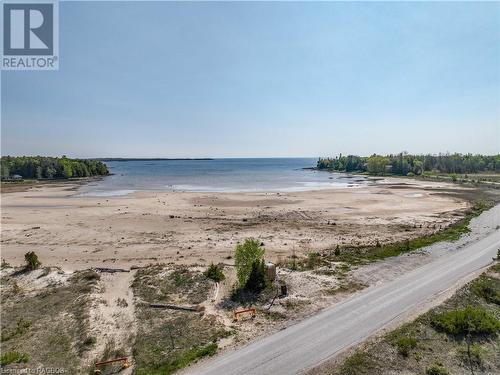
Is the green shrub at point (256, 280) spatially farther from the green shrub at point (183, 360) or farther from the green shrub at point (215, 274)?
the green shrub at point (183, 360)

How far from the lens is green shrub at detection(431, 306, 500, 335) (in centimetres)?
1725

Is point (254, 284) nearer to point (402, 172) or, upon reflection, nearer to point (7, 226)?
point (7, 226)

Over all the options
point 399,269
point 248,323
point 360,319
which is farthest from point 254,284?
point 399,269

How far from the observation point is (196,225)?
45.8 metres

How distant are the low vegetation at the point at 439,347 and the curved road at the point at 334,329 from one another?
1.06m

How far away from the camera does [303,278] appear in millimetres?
25047

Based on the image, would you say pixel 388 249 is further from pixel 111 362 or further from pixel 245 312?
pixel 111 362

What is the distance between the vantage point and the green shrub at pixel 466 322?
17250 mm

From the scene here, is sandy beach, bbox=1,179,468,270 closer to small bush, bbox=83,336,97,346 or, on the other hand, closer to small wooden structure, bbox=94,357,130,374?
small bush, bbox=83,336,97,346

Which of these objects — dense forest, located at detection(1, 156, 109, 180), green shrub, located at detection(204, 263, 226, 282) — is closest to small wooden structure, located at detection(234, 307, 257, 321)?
green shrub, located at detection(204, 263, 226, 282)

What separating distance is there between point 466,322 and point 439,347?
2800 millimetres

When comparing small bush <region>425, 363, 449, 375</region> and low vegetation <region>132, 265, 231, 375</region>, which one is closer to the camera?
small bush <region>425, 363, 449, 375</region>

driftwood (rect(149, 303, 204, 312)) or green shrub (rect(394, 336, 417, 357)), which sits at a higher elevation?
green shrub (rect(394, 336, 417, 357))

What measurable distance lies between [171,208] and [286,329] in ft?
150
